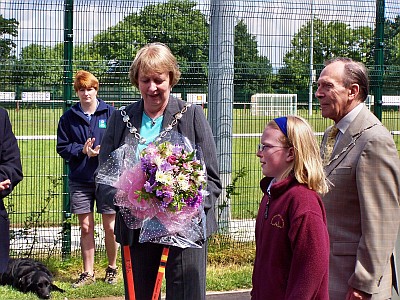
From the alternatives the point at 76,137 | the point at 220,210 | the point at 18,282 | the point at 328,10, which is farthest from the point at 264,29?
the point at 18,282

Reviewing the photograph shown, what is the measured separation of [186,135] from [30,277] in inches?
145

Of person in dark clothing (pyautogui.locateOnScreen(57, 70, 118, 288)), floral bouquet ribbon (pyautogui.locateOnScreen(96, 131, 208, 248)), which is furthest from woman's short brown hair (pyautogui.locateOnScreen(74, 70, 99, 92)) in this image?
floral bouquet ribbon (pyautogui.locateOnScreen(96, 131, 208, 248))

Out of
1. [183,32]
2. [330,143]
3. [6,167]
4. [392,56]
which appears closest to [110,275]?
[6,167]

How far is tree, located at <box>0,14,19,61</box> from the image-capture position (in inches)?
308

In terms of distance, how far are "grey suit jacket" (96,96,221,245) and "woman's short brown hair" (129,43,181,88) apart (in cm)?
19

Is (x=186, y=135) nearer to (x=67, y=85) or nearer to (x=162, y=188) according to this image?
(x=162, y=188)

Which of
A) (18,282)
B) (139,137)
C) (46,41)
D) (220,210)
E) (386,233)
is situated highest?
(46,41)

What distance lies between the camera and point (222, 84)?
8562 millimetres

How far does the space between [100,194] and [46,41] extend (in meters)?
4.22

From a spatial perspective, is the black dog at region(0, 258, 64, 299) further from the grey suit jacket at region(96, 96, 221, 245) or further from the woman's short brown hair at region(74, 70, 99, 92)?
the grey suit jacket at region(96, 96, 221, 245)

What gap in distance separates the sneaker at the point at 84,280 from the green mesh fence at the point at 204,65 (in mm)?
730

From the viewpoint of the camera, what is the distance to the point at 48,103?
810 cm

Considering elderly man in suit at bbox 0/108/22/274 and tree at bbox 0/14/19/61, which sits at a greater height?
tree at bbox 0/14/19/61

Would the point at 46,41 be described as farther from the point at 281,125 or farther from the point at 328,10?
the point at 281,125
